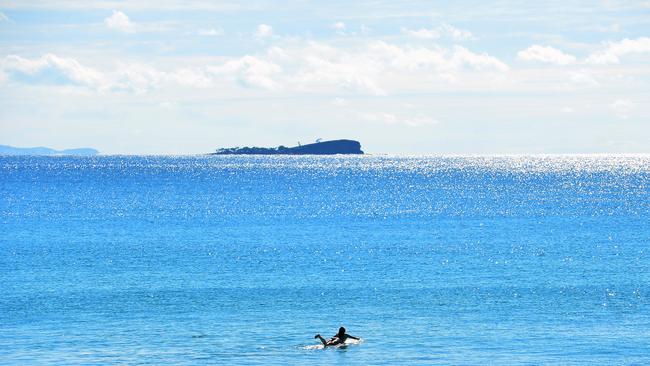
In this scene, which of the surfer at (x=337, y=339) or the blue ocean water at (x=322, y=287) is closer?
the blue ocean water at (x=322, y=287)

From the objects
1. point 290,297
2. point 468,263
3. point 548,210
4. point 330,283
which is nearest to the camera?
point 290,297

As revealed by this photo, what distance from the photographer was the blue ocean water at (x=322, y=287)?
165 feet

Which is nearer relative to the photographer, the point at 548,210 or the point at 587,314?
the point at 587,314

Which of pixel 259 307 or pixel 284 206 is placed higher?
pixel 284 206

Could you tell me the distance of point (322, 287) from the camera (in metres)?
69.4

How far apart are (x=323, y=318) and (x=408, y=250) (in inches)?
1305

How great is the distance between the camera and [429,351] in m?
49.8

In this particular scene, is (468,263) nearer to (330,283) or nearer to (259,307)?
(330,283)

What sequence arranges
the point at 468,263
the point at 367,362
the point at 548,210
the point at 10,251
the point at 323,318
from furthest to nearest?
1. the point at 548,210
2. the point at 10,251
3. the point at 468,263
4. the point at 323,318
5. the point at 367,362

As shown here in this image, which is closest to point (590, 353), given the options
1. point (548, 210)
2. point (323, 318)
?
point (323, 318)

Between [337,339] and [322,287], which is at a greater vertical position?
[322,287]

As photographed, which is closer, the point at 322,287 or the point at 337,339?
the point at 337,339

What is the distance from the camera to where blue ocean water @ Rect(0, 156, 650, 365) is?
50.4 meters

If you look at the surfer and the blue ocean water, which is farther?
the surfer
